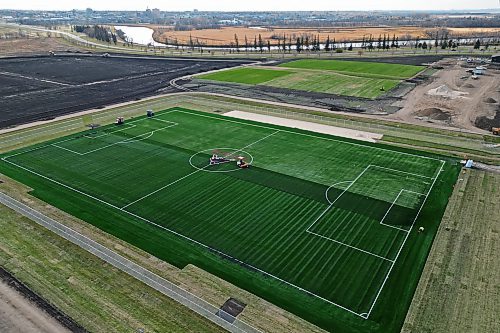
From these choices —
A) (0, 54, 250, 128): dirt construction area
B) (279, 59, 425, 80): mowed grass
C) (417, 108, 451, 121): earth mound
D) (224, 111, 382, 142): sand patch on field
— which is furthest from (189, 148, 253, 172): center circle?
(279, 59, 425, 80): mowed grass

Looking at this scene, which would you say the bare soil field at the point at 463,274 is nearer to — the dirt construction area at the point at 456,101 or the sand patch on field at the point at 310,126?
the sand patch on field at the point at 310,126

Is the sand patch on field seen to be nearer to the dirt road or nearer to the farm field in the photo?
the farm field

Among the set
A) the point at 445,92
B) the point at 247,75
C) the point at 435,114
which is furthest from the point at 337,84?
the point at 435,114

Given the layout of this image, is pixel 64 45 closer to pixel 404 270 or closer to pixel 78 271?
pixel 78 271

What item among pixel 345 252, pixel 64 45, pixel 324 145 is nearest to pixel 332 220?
pixel 345 252

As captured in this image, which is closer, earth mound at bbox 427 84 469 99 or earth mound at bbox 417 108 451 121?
earth mound at bbox 417 108 451 121

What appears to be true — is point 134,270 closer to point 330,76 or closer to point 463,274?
point 463,274

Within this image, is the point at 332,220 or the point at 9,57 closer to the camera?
the point at 332,220
